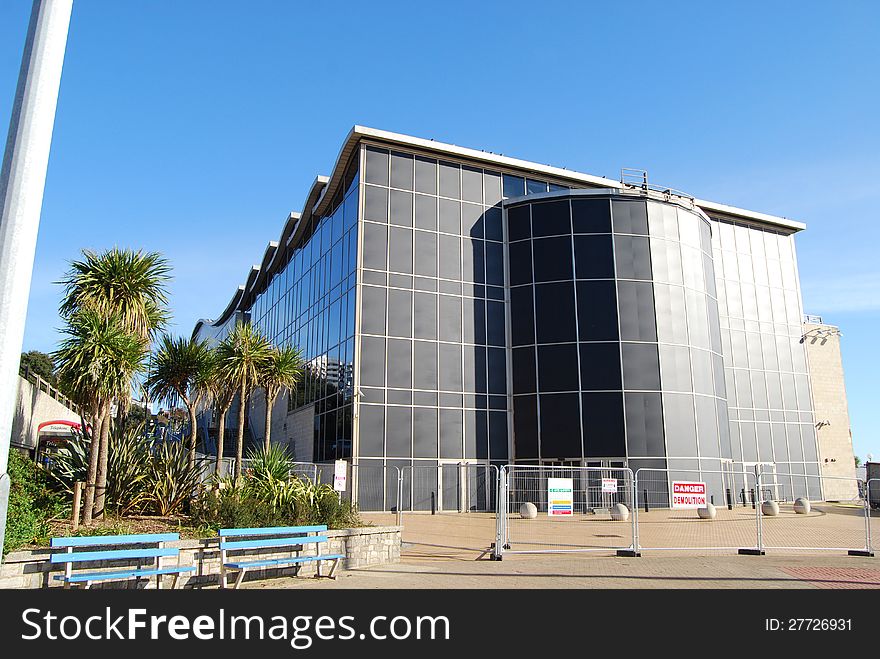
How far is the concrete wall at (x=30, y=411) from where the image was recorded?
1608cm

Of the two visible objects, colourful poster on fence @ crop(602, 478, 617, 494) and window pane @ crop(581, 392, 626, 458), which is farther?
window pane @ crop(581, 392, 626, 458)

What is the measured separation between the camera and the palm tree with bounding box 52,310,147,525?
13023 millimetres

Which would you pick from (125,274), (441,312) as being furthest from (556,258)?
(125,274)

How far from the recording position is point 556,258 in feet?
108

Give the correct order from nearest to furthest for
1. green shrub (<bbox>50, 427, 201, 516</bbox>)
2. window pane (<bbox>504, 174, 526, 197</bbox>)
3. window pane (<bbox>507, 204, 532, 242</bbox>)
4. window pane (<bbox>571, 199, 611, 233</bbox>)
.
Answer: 1. green shrub (<bbox>50, 427, 201, 516</bbox>)
2. window pane (<bbox>571, 199, 611, 233</bbox>)
3. window pane (<bbox>507, 204, 532, 242</bbox>)
4. window pane (<bbox>504, 174, 526, 197</bbox>)

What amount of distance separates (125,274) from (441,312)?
60.4 feet

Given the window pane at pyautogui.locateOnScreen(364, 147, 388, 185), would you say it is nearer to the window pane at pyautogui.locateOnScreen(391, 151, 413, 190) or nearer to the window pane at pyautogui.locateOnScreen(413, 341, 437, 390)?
the window pane at pyautogui.locateOnScreen(391, 151, 413, 190)

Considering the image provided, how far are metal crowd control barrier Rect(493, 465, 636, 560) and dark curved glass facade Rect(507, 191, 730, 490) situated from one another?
3.77 m

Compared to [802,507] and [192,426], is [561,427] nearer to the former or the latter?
[802,507]

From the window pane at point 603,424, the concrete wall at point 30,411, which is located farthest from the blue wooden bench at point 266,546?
the window pane at point 603,424

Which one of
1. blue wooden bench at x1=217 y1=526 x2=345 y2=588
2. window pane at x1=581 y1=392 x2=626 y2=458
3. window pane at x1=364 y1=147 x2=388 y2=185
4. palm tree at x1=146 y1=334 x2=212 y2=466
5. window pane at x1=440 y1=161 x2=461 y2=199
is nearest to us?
blue wooden bench at x1=217 y1=526 x2=345 y2=588

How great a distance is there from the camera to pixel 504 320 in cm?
3338

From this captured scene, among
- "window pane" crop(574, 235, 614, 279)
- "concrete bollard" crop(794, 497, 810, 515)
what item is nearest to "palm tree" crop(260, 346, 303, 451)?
"window pane" crop(574, 235, 614, 279)
